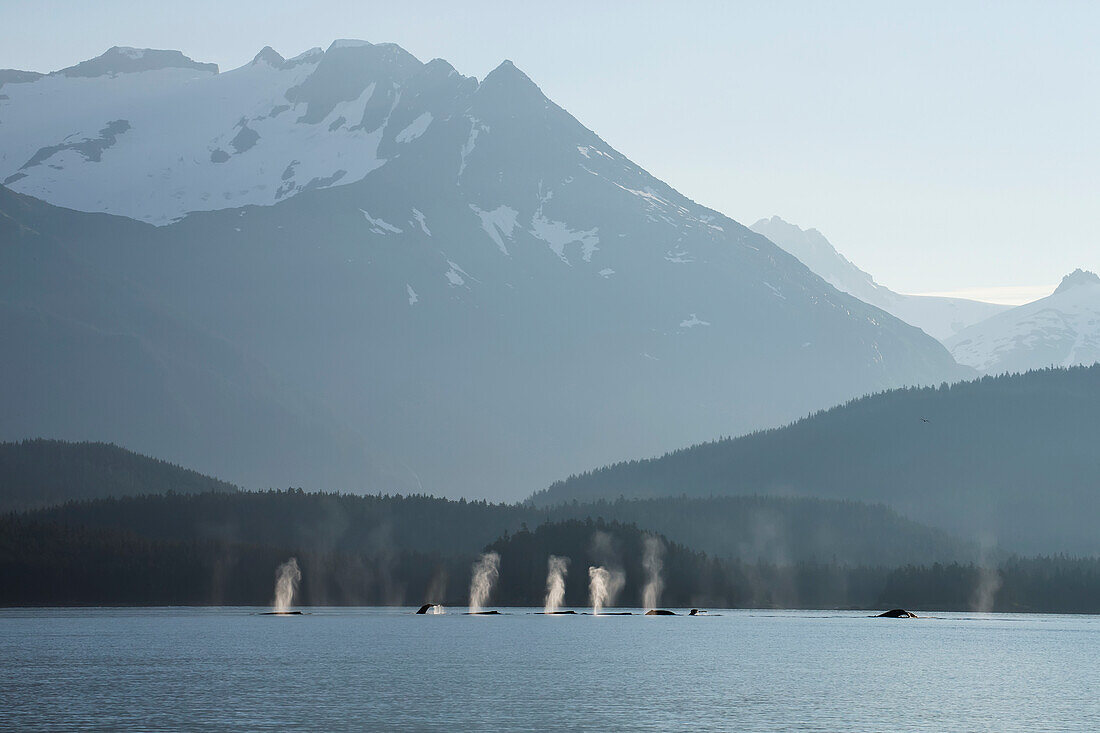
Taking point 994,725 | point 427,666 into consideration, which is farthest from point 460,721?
point 427,666

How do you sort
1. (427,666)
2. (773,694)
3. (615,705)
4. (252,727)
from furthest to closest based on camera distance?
1. (427,666)
2. (773,694)
3. (615,705)
4. (252,727)

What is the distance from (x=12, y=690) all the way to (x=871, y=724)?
7793cm

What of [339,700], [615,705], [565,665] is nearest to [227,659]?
[565,665]

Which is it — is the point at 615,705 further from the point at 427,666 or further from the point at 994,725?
the point at 427,666

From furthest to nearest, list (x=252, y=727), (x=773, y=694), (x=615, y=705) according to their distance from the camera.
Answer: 1. (x=773, y=694)
2. (x=615, y=705)
3. (x=252, y=727)

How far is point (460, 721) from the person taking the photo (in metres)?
128

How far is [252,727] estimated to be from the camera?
12244 centimetres

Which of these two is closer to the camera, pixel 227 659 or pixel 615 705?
pixel 615 705

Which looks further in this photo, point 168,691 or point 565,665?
point 565,665

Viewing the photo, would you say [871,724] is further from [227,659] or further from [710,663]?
[227,659]

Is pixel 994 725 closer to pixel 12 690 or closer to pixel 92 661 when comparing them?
pixel 12 690

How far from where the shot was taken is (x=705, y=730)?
124 metres

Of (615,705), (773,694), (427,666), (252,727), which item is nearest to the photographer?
(252,727)

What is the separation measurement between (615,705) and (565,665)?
48.3 m
